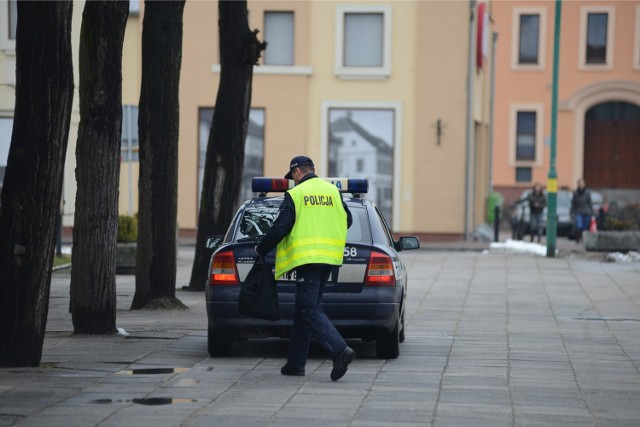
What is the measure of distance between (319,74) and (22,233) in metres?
26.2

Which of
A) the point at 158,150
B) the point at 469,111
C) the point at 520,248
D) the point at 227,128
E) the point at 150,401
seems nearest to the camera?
the point at 150,401

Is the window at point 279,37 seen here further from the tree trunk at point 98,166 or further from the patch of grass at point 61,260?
the tree trunk at point 98,166

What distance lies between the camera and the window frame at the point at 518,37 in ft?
170

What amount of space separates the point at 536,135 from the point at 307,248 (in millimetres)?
42691

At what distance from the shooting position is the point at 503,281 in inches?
882

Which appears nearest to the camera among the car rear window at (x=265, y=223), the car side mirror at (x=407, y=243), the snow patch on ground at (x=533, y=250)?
the car rear window at (x=265, y=223)

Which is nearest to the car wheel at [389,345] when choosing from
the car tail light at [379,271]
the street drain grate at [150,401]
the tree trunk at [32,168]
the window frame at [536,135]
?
the car tail light at [379,271]

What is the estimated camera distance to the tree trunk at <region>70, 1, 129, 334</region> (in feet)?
43.1

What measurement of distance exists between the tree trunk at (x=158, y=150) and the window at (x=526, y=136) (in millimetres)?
36771

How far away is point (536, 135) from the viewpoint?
172 feet

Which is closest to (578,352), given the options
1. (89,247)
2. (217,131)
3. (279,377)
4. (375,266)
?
(375,266)

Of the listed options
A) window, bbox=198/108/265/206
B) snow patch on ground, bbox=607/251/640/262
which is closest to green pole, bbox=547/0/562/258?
snow patch on ground, bbox=607/251/640/262

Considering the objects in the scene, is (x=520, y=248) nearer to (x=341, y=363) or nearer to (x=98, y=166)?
(x=98, y=166)

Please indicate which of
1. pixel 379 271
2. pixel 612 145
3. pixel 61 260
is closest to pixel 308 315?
pixel 379 271
